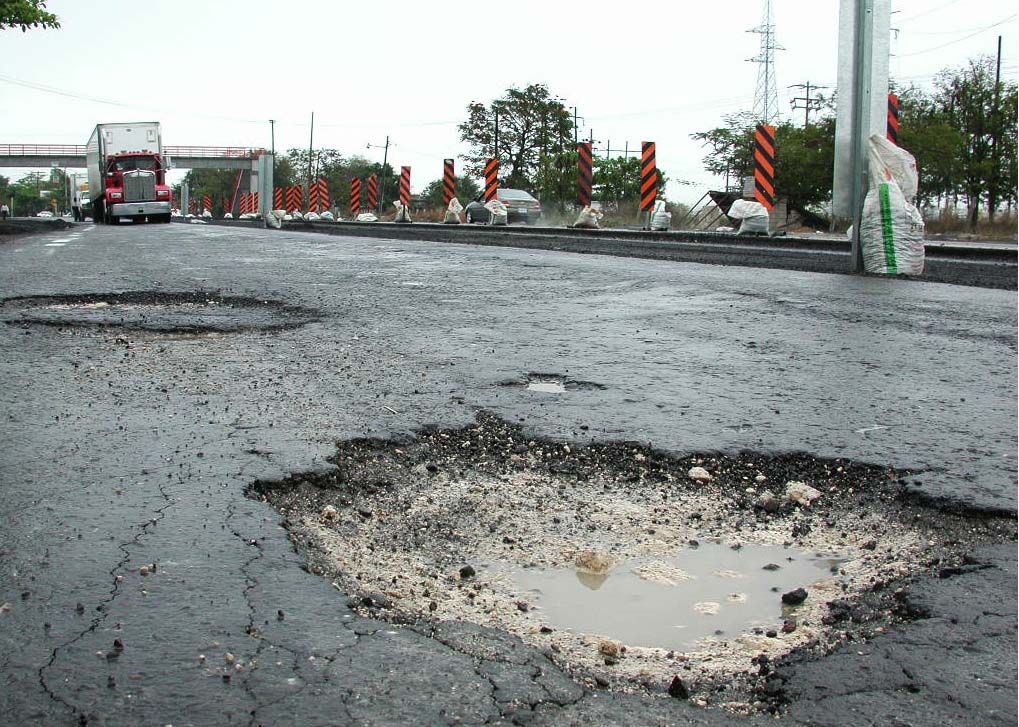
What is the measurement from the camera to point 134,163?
34688mm

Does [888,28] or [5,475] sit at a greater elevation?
[888,28]

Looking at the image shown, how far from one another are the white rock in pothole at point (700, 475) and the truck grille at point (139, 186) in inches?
1363

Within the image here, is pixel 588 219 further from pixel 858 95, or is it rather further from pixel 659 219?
pixel 858 95

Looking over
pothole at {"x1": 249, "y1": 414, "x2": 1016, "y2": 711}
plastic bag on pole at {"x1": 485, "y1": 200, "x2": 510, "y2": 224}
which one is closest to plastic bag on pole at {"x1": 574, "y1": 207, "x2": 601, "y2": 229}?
plastic bag on pole at {"x1": 485, "y1": 200, "x2": 510, "y2": 224}

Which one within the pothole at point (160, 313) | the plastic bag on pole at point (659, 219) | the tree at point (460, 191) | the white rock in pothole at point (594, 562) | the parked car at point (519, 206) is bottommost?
the white rock in pothole at point (594, 562)

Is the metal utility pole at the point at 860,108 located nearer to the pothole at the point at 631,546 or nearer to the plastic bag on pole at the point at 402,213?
the pothole at the point at 631,546

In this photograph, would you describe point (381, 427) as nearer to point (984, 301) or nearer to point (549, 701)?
point (549, 701)

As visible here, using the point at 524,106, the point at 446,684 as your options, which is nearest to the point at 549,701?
the point at 446,684

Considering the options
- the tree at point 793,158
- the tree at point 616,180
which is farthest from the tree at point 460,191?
the tree at point 793,158

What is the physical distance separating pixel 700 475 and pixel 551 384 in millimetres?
1412

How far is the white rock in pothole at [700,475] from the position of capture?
2.98 meters

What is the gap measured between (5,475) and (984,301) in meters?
6.89

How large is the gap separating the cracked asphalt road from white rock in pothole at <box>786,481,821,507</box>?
325mm

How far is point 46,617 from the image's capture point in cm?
192
